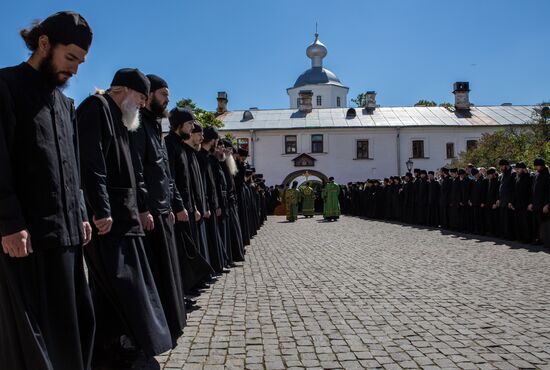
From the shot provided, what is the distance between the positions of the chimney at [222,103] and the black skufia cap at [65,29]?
49461 millimetres

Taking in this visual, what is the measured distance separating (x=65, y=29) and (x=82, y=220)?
3.40ft

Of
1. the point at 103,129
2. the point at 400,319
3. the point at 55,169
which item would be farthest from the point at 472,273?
the point at 55,169

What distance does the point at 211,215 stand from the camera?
798 centimetres

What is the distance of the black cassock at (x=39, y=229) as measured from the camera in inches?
108

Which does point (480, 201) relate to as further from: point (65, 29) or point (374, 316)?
point (65, 29)

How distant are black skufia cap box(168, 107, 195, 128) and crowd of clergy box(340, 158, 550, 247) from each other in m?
9.39

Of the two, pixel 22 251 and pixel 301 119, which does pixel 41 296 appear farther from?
pixel 301 119

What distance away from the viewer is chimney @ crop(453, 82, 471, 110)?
166 ft

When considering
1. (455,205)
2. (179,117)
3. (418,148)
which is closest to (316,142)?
(418,148)

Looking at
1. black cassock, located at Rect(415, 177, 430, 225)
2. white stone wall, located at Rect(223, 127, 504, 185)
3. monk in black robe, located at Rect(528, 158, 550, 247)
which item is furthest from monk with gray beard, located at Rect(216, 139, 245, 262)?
white stone wall, located at Rect(223, 127, 504, 185)

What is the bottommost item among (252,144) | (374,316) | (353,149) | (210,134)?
(374,316)

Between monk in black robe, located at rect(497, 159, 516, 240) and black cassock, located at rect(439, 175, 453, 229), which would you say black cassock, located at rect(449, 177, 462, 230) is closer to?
black cassock, located at rect(439, 175, 453, 229)

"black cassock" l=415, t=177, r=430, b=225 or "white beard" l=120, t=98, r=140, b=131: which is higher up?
"white beard" l=120, t=98, r=140, b=131

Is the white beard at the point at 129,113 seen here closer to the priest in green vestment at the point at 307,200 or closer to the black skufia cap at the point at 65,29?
the black skufia cap at the point at 65,29
